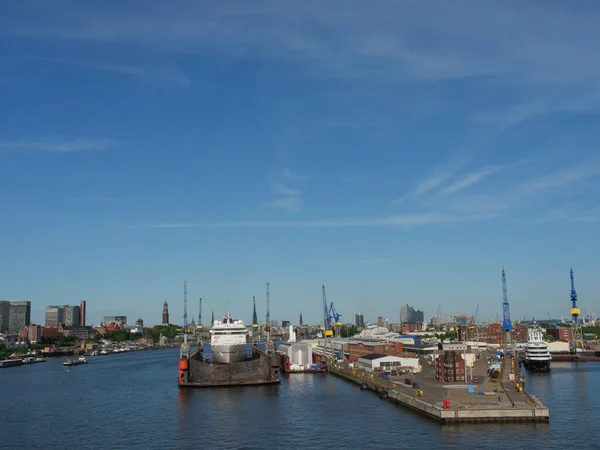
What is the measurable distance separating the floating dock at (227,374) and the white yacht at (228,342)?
21.9ft

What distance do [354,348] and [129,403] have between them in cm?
6652

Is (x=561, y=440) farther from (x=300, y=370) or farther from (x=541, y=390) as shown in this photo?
(x=300, y=370)

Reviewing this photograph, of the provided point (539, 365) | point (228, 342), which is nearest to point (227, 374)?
point (228, 342)

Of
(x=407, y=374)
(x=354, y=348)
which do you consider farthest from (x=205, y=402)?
(x=354, y=348)

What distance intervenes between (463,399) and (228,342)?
144 ft

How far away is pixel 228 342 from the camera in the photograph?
9356 centimetres

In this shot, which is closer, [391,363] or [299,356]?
[391,363]

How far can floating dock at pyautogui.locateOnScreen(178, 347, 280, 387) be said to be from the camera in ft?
272

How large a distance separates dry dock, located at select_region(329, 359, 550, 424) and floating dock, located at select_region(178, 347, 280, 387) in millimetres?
13508

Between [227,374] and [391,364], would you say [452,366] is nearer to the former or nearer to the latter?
[391,364]

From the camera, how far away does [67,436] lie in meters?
51.2

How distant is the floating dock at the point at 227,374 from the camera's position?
82.9m

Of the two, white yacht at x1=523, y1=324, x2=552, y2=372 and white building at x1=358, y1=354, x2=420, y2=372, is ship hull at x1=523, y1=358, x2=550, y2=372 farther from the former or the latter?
white building at x1=358, y1=354, x2=420, y2=372

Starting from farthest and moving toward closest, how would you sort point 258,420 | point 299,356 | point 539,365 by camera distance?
1. point 539,365
2. point 299,356
3. point 258,420
